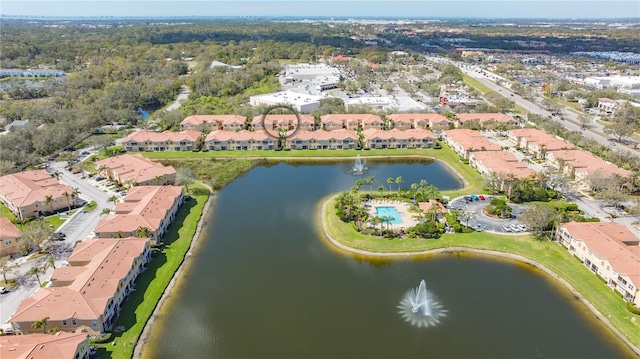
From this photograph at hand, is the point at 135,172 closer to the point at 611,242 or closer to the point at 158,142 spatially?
the point at 158,142

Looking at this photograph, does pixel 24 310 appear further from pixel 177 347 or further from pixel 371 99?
pixel 371 99

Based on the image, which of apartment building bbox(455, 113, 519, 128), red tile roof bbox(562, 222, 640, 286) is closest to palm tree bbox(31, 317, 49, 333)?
red tile roof bbox(562, 222, 640, 286)

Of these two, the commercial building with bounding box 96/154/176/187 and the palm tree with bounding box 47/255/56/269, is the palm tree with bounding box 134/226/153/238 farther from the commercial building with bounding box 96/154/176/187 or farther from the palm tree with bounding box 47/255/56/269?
the commercial building with bounding box 96/154/176/187

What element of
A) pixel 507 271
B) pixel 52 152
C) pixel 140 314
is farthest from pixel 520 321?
pixel 52 152

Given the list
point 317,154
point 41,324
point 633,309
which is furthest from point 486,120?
point 41,324

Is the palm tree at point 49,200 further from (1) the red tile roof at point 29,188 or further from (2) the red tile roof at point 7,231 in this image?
(2) the red tile roof at point 7,231
